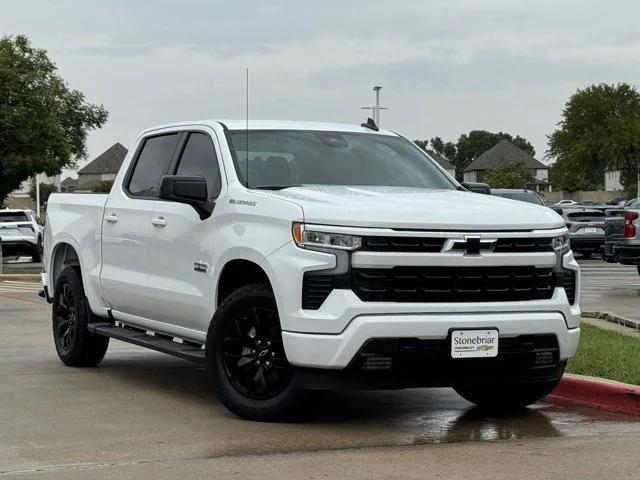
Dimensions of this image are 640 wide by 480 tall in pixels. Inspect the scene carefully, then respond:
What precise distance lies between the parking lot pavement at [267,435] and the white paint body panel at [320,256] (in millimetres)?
518

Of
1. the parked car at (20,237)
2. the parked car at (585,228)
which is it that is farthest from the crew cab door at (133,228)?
the parked car at (585,228)

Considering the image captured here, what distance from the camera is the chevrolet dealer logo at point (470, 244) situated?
7.46 m

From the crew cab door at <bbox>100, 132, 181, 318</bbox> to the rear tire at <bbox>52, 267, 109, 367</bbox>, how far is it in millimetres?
557

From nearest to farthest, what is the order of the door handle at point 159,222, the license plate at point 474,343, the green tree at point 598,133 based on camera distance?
the license plate at point 474,343
the door handle at point 159,222
the green tree at point 598,133

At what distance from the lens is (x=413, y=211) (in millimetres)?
7535

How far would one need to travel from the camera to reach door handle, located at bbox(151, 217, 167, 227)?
9.11m

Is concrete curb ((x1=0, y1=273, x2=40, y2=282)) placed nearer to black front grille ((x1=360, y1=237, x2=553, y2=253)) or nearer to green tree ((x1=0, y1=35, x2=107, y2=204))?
black front grille ((x1=360, y1=237, x2=553, y2=253))

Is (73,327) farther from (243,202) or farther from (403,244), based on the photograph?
(403,244)

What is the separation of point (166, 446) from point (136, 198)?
306cm

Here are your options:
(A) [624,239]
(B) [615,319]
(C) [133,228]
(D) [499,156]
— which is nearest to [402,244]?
(C) [133,228]

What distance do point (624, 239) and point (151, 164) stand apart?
12538 millimetres

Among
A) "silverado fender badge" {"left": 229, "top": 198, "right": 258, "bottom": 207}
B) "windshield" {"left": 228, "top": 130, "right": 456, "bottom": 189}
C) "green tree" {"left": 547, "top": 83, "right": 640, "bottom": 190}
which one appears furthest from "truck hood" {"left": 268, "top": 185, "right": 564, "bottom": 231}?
"green tree" {"left": 547, "top": 83, "right": 640, "bottom": 190}

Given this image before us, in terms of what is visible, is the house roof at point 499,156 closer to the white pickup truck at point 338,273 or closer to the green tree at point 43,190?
the green tree at point 43,190

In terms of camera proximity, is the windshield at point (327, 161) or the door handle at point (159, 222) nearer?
the windshield at point (327, 161)
